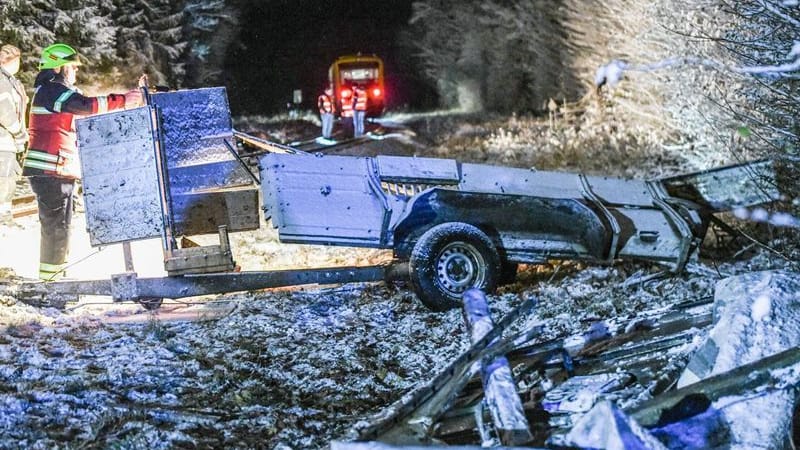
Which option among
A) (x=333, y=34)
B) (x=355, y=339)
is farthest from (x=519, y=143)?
(x=333, y=34)

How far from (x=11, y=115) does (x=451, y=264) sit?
445 cm

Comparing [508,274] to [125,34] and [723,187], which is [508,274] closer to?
[723,187]

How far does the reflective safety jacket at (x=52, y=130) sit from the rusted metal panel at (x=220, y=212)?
1.28 meters

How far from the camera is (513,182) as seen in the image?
7.12 meters

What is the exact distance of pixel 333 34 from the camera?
57.3 m

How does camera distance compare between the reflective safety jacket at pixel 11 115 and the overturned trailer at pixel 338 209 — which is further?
the reflective safety jacket at pixel 11 115

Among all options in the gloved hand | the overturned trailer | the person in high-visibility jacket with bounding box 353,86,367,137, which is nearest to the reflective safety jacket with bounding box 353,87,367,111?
the person in high-visibility jacket with bounding box 353,86,367,137

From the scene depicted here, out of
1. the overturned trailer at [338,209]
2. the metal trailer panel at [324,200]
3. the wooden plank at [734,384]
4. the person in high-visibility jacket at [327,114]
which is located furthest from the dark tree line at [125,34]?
the wooden plank at [734,384]

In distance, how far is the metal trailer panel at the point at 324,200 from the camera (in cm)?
654

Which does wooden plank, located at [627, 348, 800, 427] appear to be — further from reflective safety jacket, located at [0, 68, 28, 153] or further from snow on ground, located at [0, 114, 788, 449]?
reflective safety jacket, located at [0, 68, 28, 153]

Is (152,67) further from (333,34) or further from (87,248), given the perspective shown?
(333,34)

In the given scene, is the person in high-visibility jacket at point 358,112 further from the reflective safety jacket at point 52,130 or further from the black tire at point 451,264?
the black tire at point 451,264

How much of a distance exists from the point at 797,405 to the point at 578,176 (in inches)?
149

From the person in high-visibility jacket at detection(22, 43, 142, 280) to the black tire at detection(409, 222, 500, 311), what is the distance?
3242mm
